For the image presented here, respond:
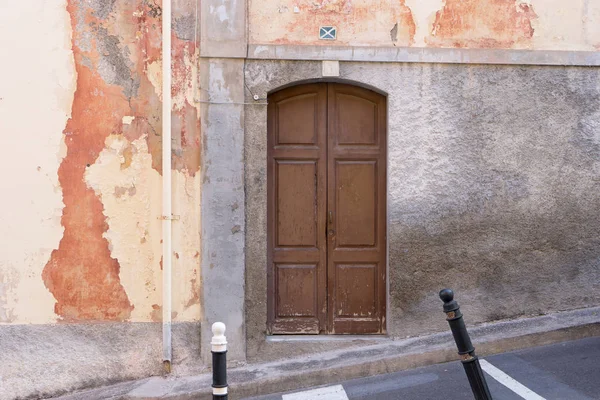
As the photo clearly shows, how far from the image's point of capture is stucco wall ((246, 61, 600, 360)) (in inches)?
272

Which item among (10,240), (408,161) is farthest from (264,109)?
(10,240)

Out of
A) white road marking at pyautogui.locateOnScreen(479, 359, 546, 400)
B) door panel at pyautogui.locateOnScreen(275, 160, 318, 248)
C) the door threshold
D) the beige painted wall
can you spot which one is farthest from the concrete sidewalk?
door panel at pyautogui.locateOnScreen(275, 160, 318, 248)

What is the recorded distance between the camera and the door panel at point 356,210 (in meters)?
7.10

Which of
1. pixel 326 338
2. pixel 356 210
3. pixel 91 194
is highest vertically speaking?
pixel 91 194

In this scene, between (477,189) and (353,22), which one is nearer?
(353,22)

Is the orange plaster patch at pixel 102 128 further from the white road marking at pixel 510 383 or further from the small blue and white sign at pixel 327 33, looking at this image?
the white road marking at pixel 510 383

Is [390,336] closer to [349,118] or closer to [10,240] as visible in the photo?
[349,118]

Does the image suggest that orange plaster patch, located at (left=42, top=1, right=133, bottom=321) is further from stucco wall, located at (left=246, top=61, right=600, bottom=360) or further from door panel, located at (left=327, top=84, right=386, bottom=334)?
door panel, located at (left=327, top=84, right=386, bottom=334)

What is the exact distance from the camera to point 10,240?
6.73 m

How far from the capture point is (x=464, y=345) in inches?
170

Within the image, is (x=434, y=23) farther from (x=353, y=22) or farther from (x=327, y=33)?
(x=327, y=33)

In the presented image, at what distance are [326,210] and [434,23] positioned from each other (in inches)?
82.6

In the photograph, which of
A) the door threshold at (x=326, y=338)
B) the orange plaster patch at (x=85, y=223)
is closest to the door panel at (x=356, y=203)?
the door threshold at (x=326, y=338)

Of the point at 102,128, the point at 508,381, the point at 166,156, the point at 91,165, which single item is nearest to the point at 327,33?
the point at 166,156
